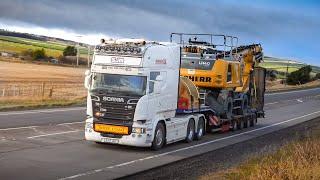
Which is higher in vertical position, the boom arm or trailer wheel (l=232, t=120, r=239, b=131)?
the boom arm

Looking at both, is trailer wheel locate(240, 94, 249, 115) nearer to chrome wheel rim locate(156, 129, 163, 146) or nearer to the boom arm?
the boom arm

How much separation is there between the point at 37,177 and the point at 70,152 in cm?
437

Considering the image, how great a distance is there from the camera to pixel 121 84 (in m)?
17.9

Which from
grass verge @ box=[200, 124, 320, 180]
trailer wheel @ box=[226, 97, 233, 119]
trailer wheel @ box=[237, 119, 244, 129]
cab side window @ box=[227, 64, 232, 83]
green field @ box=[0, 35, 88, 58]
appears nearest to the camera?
grass verge @ box=[200, 124, 320, 180]

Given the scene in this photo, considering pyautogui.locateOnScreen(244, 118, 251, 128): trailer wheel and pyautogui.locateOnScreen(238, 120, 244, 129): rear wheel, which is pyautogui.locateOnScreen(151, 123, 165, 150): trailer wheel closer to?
pyautogui.locateOnScreen(238, 120, 244, 129): rear wheel

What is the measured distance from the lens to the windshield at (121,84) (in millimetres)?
17750

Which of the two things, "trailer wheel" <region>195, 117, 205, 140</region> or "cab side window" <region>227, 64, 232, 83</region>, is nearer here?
"trailer wheel" <region>195, 117, 205, 140</region>

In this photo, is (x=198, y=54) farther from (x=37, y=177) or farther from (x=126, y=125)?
(x=37, y=177)

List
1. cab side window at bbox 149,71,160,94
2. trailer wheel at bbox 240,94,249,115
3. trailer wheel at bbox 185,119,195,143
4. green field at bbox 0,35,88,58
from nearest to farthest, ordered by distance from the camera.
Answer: cab side window at bbox 149,71,160,94 < trailer wheel at bbox 185,119,195,143 < trailer wheel at bbox 240,94,249,115 < green field at bbox 0,35,88,58

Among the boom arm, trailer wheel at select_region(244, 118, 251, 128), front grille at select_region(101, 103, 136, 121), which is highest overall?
the boom arm

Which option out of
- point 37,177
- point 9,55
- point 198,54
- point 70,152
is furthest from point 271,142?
point 9,55

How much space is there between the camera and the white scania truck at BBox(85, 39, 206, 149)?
58.1ft

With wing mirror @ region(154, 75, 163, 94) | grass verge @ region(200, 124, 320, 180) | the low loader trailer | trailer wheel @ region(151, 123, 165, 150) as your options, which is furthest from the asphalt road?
grass verge @ region(200, 124, 320, 180)

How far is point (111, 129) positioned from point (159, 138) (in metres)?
1.73
